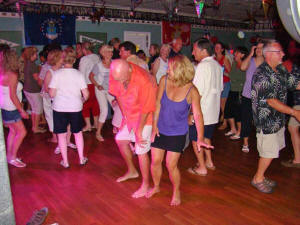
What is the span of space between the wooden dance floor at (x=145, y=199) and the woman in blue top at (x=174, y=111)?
45 centimetres

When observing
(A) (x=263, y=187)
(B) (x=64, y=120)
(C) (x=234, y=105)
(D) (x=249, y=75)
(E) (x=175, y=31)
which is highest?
(E) (x=175, y=31)

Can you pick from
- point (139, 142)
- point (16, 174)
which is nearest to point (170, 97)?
point (139, 142)

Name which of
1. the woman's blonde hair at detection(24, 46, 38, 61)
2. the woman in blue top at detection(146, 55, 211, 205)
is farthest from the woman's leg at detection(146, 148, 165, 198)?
the woman's blonde hair at detection(24, 46, 38, 61)

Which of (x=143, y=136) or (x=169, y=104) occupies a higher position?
(x=169, y=104)

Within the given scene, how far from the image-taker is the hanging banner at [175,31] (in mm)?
9523

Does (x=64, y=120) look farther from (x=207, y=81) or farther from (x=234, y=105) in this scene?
(x=234, y=105)

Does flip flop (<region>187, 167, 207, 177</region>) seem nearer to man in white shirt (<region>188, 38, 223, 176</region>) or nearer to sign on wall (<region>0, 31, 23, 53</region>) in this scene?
man in white shirt (<region>188, 38, 223, 176</region>)

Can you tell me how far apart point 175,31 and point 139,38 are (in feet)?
5.20

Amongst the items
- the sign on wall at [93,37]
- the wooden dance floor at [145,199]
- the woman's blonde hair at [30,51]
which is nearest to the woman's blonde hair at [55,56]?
→ the woman's blonde hair at [30,51]

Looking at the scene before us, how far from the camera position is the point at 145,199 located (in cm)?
278

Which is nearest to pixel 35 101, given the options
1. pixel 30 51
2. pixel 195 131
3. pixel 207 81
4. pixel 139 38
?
pixel 30 51

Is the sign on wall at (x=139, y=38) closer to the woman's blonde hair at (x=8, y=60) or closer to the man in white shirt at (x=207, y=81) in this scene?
the woman's blonde hair at (x=8, y=60)

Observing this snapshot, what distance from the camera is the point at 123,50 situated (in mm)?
3402

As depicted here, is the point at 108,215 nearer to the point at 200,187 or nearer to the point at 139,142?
the point at 139,142
